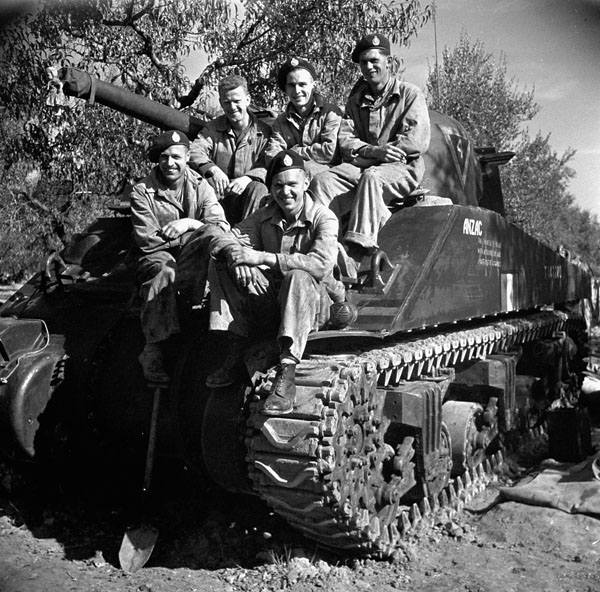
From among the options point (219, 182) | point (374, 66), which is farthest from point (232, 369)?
point (374, 66)

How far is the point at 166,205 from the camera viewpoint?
5.84 m

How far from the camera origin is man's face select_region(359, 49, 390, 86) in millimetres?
6488

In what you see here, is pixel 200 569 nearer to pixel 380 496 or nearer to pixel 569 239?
pixel 380 496

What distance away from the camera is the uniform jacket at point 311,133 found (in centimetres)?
648

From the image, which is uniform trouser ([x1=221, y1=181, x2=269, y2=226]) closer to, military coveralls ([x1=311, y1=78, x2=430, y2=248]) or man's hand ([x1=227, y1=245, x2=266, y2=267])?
military coveralls ([x1=311, y1=78, x2=430, y2=248])

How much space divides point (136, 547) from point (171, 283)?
179 centimetres

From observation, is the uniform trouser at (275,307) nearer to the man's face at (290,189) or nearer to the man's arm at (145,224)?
the man's face at (290,189)

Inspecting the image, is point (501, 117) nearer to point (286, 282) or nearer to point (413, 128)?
point (413, 128)

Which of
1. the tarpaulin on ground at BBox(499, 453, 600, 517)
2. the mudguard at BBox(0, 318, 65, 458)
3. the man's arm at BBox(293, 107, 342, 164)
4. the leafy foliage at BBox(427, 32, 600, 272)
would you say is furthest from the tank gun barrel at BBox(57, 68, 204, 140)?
the leafy foliage at BBox(427, 32, 600, 272)

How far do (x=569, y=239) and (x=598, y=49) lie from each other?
122 ft

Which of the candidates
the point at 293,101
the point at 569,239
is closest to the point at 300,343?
the point at 293,101

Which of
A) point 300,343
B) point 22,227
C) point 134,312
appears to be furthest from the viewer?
point 22,227

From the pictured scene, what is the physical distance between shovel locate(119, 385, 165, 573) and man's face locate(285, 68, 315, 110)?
2.46 metres

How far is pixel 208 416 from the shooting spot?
5.26 m
